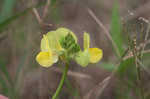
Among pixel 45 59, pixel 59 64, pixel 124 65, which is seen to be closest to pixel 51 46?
pixel 45 59

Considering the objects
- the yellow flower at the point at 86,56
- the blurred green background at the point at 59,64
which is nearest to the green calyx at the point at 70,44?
the yellow flower at the point at 86,56

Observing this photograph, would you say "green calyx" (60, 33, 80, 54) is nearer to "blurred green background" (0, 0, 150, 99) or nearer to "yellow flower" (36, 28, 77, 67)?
"yellow flower" (36, 28, 77, 67)

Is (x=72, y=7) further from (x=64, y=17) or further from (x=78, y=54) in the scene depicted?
(x=78, y=54)

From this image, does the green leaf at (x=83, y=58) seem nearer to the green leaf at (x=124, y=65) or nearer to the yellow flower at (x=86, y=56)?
the yellow flower at (x=86, y=56)

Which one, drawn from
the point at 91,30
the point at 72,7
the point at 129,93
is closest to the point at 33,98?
the point at 129,93

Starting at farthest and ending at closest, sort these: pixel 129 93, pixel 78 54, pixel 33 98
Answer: pixel 33 98
pixel 129 93
pixel 78 54

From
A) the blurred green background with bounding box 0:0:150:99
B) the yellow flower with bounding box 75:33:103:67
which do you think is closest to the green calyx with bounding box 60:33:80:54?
the yellow flower with bounding box 75:33:103:67

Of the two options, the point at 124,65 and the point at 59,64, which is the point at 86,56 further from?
the point at 59,64

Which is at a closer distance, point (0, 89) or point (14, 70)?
point (0, 89)
